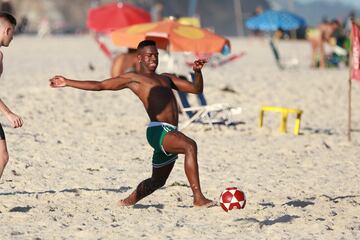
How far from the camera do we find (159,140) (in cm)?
705

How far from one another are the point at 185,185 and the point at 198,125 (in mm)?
4861

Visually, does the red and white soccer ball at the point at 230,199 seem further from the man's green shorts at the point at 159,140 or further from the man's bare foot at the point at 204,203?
the man's green shorts at the point at 159,140

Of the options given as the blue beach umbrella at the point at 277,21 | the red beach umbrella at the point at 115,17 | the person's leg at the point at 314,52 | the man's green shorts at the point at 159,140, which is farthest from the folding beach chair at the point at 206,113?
the person's leg at the point at 314,52

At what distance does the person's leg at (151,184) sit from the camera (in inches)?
286

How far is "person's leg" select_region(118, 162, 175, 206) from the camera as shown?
23.8 ft

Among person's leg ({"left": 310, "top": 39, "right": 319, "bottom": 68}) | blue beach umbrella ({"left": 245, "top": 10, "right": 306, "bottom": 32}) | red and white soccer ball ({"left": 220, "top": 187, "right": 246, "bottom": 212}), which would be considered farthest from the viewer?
person's leg ({"left": 310, "top": 39, "right": 319, "bottom": 68})

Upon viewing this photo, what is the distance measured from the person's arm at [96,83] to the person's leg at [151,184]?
0.71 metres

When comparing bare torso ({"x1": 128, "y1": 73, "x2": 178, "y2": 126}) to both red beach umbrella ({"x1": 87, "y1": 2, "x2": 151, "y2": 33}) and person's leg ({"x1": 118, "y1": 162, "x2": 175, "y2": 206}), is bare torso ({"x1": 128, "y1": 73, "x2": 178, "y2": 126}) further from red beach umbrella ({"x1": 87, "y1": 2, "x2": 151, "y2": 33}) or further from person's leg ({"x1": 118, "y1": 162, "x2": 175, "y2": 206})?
red beach umbrella ({"x1": 87, "y1": 2, "x2": 151, "y2": 33})

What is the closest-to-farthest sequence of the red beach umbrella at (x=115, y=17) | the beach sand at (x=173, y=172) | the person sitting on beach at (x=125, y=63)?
the beach sand at (x=173, y=172) < the person sitting on beach at (x=125, y=63) < the red beach umbrella at (x=115, y=17)

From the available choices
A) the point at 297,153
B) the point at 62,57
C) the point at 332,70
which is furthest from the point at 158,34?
the point at 62,57

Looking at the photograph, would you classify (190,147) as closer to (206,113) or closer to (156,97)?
(156,97)

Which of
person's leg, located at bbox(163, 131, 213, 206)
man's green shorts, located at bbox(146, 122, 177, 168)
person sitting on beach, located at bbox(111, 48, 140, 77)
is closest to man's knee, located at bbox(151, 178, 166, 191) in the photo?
man's green shorts, located at bbox(146, 122, 177, 168)

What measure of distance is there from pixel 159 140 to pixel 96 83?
0.64 meters

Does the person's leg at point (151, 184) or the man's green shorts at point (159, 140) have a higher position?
Result: the man's green shorts at point (159, 140)
